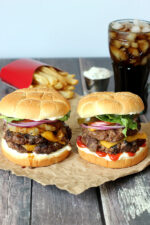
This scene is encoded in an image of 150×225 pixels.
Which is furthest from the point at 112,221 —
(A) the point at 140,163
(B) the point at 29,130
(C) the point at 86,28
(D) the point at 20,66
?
(C) the point at 86,28

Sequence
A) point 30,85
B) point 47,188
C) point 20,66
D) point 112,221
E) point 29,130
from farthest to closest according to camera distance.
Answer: point 20,66, point 30,85, point 29,130, point 47,188, point 112,221

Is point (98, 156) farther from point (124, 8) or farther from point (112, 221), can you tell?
point (124, 8)

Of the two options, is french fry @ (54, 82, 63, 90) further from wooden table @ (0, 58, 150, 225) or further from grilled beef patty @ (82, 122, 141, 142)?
wooden table @ (0, 58, 150, 225)

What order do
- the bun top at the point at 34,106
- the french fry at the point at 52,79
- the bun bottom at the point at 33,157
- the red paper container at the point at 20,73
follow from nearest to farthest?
1. the bun top at the point at 34,106
2. the bun bottom at the point at 33,157
3. the french fry at the point at 52,79
4. the red paper container at the point at 20,73

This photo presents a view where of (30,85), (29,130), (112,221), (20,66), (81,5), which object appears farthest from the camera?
(81,5)

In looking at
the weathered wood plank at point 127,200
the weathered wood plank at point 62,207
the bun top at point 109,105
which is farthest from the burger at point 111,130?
the weathered wood plank at point 62,207

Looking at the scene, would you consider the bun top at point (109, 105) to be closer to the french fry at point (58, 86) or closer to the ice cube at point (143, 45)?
the ice cube at point (143, 45)

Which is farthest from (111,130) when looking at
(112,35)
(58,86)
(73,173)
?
(58,86)
